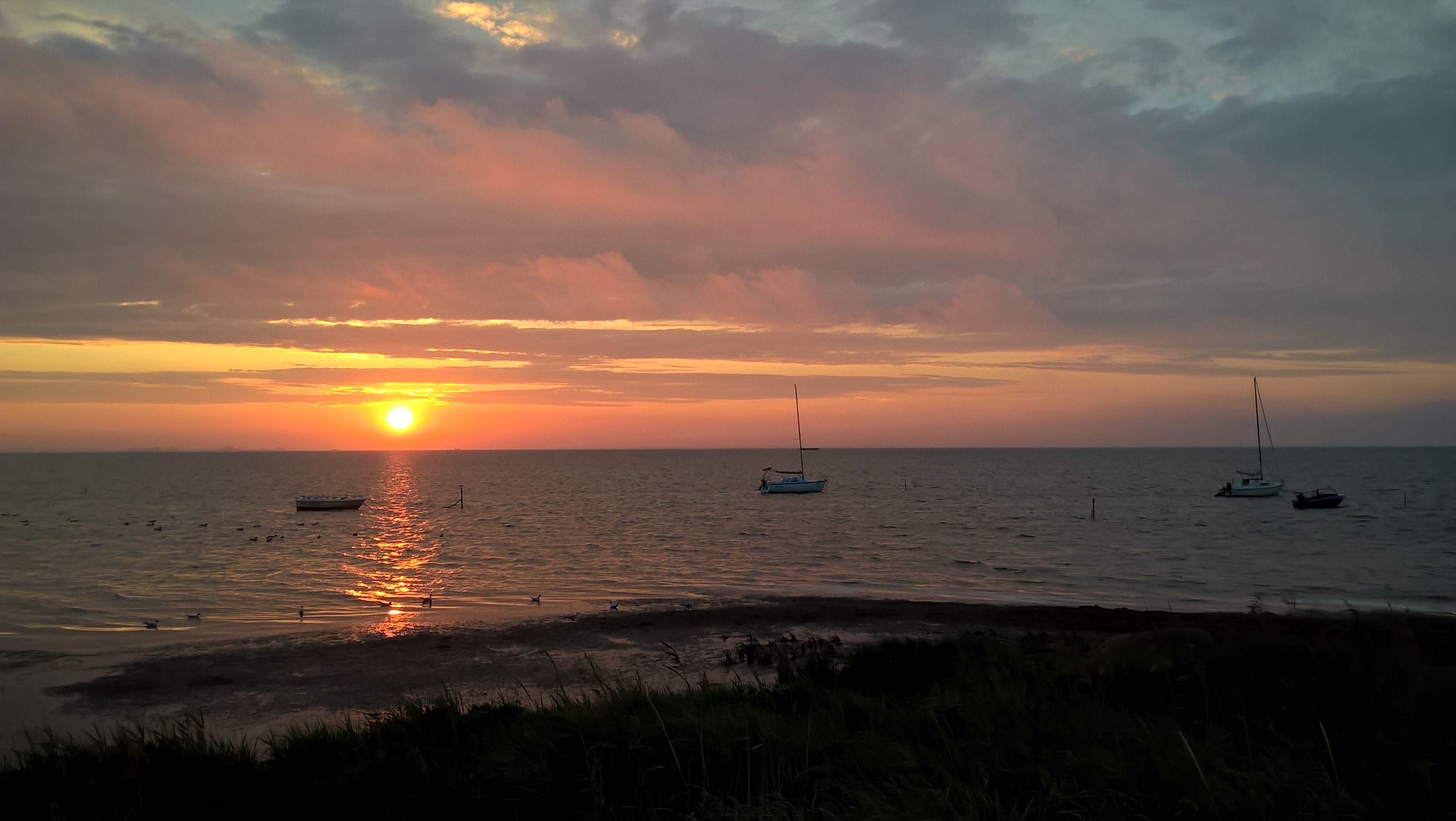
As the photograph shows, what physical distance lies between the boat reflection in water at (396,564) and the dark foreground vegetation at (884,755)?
45.4 feet

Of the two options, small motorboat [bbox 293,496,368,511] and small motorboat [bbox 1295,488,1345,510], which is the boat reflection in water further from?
small motorboat [bbox 1295,488,1345,510]

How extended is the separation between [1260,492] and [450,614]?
8323cm

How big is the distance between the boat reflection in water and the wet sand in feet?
11.1

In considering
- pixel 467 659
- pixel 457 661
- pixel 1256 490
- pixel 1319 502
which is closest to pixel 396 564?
pixel 467 659

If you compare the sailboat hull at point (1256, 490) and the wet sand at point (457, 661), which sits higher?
the wet sand at point (457, 661)

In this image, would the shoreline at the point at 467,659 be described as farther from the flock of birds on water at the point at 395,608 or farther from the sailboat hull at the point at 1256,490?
Answer: the sailboat hull at the point at 1256,490

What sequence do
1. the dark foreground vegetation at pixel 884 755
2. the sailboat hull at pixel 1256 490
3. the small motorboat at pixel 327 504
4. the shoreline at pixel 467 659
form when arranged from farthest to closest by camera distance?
the sailboat hull at pixel 1256 490
the small motorboat at pixel 327 504
the shoreline at pixel 467 659
the dark foreground vegetation at pixel 884 755

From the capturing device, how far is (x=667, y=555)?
41.7 meters

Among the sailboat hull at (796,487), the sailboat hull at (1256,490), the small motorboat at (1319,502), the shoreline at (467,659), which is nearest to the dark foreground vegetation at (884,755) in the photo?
the shoreline at (467,659)

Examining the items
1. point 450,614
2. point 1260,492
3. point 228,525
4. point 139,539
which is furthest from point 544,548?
point 1260,492

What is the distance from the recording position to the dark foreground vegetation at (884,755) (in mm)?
6000

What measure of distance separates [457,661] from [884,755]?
44.0 feet

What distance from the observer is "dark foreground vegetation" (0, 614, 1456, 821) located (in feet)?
19.7

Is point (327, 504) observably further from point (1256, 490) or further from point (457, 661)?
point (1256, 490)
